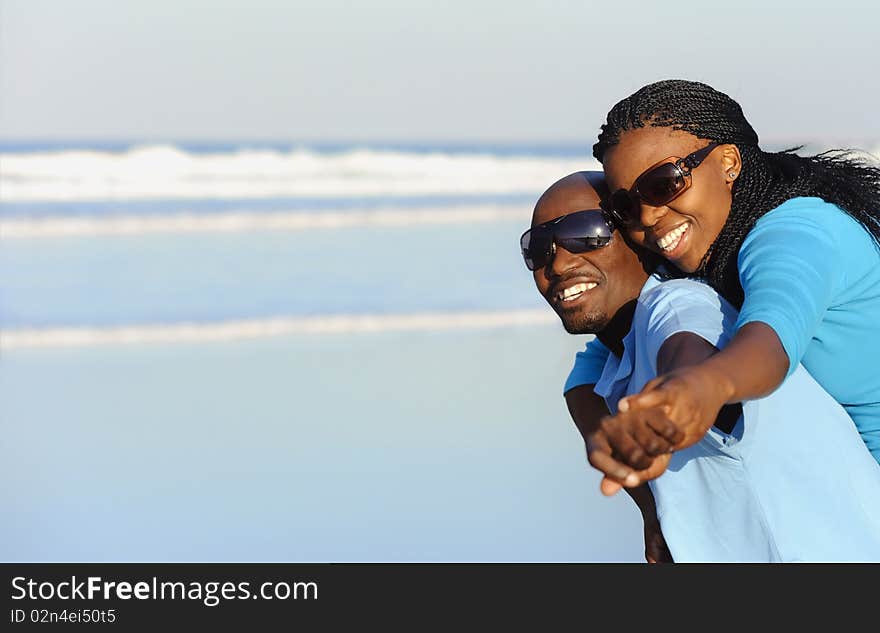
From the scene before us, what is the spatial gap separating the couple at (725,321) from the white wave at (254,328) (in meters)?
4.65

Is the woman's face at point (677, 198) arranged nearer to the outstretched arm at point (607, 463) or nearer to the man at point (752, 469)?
the man at point (752, 469)

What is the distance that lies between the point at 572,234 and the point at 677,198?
38cm

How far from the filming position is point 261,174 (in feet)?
57.0

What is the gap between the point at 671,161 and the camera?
11.4 feet

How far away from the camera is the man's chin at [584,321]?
3.77 metres

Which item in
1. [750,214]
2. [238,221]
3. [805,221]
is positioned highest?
[238,221]

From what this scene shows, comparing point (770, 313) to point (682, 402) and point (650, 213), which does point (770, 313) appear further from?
point (650, 213)

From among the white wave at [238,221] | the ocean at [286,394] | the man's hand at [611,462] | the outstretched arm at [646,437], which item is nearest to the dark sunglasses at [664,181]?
the outstretched arm at [646,437]

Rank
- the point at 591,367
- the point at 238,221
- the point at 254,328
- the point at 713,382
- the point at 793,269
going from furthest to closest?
the point at 238,221 < the point at 254,328 < the point at 591,367 < the point at 793,269 < the point at 713,382

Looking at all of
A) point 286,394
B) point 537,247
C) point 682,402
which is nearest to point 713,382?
point 682,402

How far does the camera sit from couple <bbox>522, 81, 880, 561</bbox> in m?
2.62
